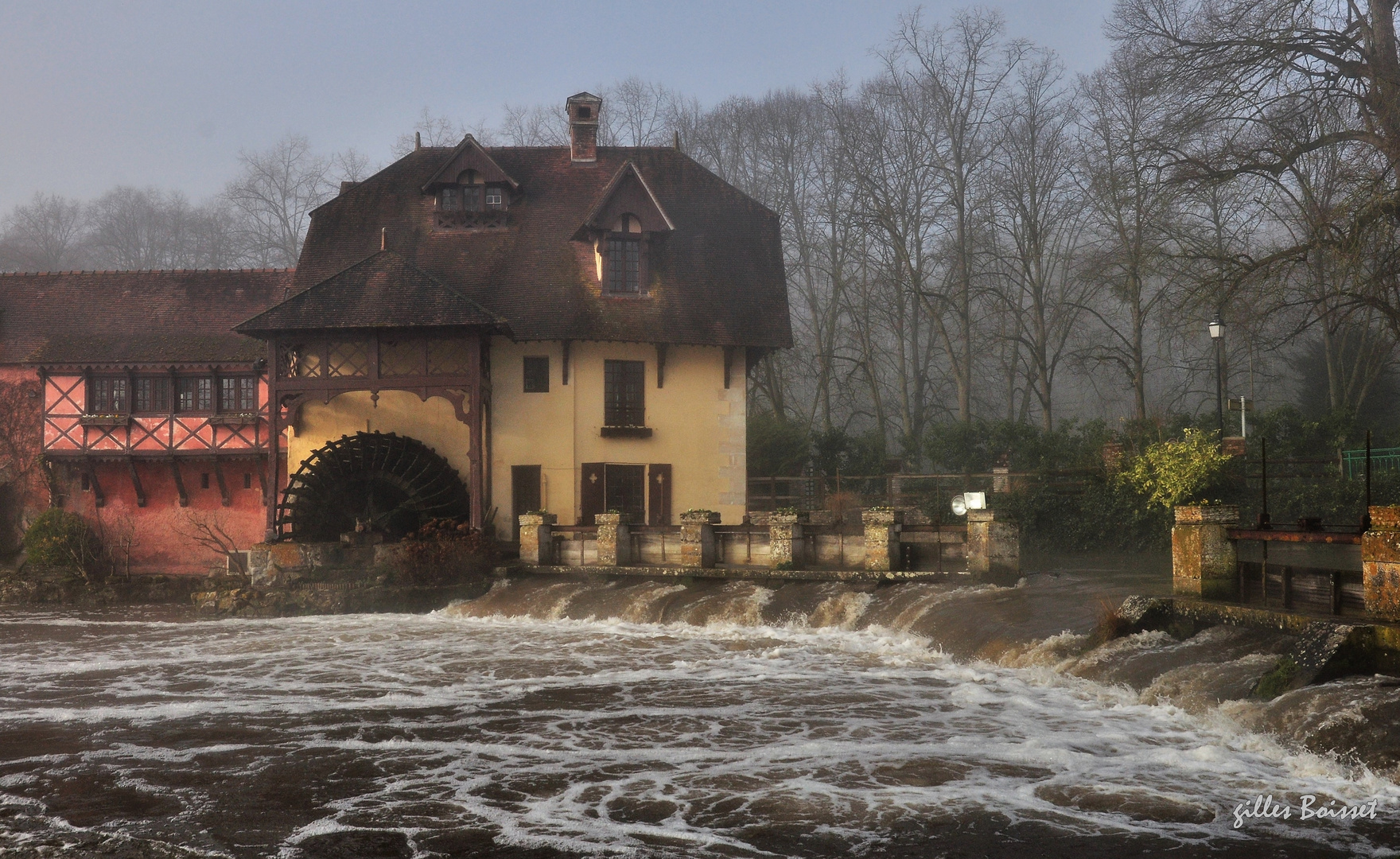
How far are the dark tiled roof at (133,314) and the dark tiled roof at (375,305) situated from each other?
9.32ft

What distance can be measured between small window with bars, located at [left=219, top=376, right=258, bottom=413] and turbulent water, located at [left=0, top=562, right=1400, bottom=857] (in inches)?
392

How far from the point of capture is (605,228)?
2433cm

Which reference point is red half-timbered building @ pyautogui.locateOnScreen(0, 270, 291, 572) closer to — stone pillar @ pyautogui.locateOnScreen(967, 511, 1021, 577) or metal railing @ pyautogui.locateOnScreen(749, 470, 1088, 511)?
metal railing @ pyautogui.locateOnScreen(749, 470, 1088, 511)

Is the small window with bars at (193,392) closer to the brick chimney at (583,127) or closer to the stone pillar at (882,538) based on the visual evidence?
the brick chimney at (583,127)

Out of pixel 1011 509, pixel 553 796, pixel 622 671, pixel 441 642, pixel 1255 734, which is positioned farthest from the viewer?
pixel 1011 509

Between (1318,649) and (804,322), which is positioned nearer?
(1318,649)

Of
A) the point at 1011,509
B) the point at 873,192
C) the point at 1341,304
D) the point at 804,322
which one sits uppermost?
the point at 873,192

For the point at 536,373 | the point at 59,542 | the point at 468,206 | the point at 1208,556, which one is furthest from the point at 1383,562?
the point at 59,542

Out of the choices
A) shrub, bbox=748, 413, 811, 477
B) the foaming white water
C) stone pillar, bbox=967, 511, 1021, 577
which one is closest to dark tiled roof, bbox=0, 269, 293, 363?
the foaming white water

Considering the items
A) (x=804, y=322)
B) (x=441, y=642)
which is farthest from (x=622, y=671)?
(x=804, y=322)

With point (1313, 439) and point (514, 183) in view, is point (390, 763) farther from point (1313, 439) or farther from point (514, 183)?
point (1313, 439)

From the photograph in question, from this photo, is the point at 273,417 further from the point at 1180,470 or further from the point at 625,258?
the point at 1180,470

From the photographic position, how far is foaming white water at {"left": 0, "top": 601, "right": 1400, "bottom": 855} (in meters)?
7.65

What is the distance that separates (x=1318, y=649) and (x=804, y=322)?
28.6 metres
